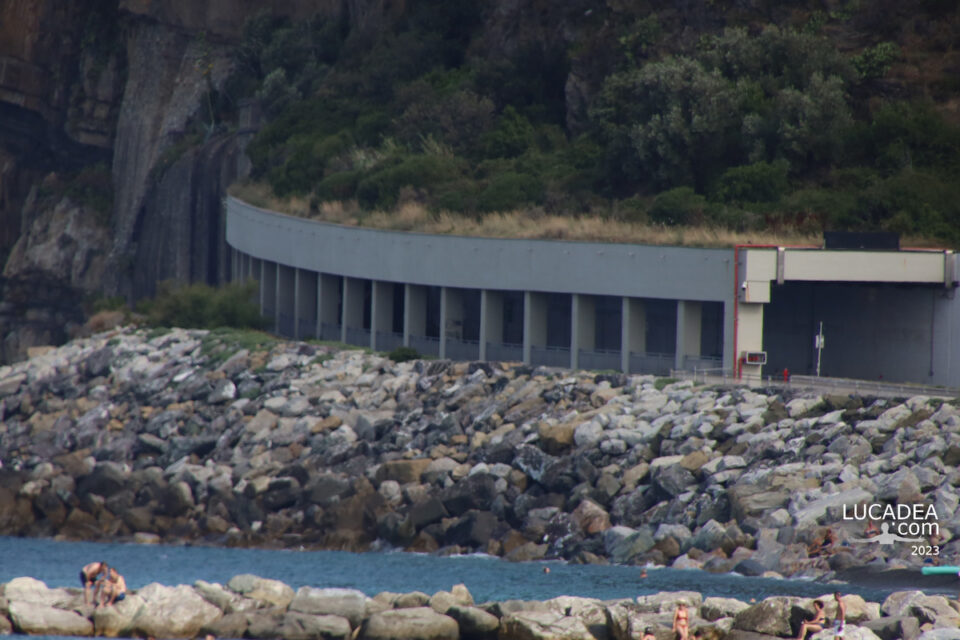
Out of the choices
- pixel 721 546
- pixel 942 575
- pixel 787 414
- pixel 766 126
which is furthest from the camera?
pixel 766 126

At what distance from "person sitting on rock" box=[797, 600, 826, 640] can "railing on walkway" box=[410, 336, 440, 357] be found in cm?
2508

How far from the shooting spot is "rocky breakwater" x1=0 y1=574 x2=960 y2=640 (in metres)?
27.8

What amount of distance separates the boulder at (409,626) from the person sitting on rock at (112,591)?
466 centimetres

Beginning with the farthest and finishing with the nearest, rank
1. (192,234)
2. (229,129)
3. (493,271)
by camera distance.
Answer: (229,129), (192,234), (493,271)

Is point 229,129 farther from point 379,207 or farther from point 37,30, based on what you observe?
point 379,207

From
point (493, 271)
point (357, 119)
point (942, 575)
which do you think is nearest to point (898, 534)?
point (942, 575)

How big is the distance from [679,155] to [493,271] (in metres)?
11.1

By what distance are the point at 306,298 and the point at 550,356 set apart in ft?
46.1

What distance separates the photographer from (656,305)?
46.9 m

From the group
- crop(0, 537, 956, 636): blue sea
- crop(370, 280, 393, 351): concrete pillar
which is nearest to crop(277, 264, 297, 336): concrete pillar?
crop(370, 280, 393, 351): concrete pillar

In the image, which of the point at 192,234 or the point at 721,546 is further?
the point at 192,234

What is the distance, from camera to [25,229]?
307 feet

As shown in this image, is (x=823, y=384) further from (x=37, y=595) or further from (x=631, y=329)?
(x=37, y=595)

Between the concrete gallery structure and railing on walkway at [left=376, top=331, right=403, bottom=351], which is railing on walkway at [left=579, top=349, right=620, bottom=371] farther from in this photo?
railing on walkway at [left=376, top=331, right=403, bottom=351]
